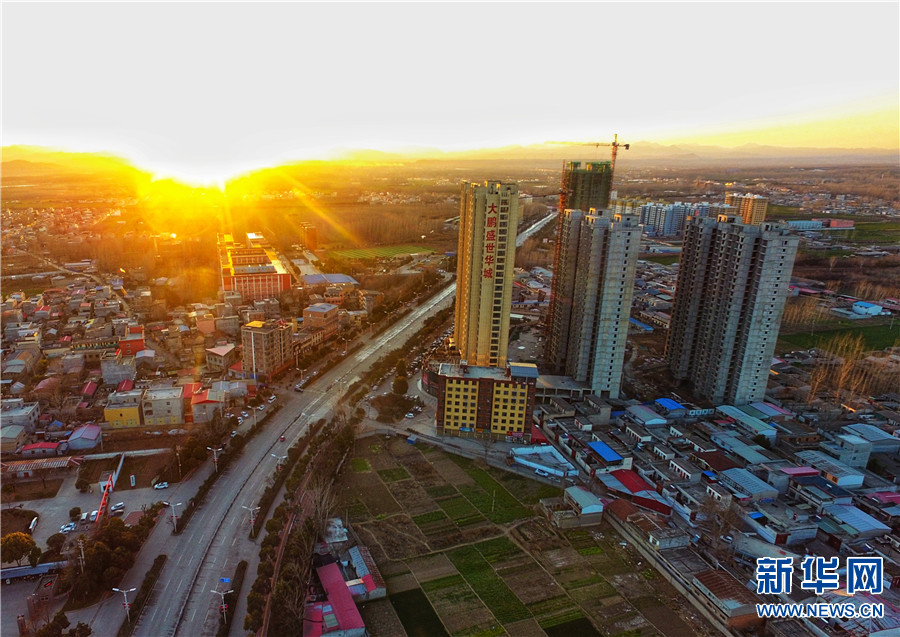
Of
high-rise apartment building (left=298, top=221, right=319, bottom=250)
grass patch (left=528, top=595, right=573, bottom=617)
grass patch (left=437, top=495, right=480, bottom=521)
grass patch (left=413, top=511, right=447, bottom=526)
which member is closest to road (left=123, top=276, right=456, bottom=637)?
grass patch (left=413, top=511, right=447, bottom=526)

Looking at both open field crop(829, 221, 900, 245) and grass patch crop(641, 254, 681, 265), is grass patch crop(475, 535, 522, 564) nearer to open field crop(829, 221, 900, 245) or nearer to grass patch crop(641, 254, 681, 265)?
grass patch crop(641, 254, 681, 265)

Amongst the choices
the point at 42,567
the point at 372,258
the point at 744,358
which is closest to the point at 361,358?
the point at 42,567

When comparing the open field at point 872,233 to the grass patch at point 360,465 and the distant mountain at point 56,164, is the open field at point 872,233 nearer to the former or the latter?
the grass patch at point 360,465

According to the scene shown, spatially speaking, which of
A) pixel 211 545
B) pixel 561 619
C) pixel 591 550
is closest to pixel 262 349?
pixel 211 545

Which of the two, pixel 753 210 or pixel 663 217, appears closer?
pixel 753 210

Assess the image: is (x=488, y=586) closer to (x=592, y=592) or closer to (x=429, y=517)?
(x=592, y=592)

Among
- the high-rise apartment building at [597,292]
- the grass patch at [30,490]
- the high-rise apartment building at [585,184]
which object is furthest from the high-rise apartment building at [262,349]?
the high-rise apartment building at [585,184]
